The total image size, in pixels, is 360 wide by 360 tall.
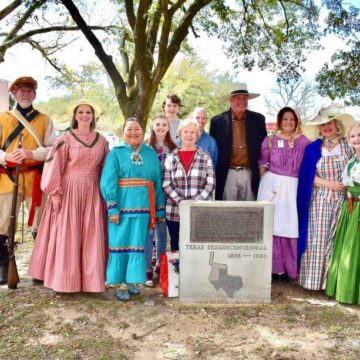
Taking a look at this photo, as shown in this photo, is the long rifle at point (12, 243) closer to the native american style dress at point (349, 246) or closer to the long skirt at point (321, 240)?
the long skirt at point (321, 240)

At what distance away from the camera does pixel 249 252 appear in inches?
183

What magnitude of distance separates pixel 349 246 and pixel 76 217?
2.75 metres

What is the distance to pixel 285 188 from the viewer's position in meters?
5.21

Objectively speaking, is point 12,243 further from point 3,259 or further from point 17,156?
point 17,156

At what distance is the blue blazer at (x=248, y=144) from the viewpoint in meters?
5.41

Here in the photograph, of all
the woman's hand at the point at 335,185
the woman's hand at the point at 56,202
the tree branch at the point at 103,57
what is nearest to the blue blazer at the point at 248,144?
the woman's hand at the point at 335,185

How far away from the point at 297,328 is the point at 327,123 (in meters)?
2.16

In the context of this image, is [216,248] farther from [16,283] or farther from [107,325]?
[16,283]

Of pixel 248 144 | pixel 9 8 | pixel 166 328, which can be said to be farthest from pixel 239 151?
pixel 9 8

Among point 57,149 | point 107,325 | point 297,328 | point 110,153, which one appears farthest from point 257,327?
point 57,149


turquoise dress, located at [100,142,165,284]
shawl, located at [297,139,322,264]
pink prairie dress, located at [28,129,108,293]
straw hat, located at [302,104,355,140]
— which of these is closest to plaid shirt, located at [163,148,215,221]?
turquoise dress, located at [100,142,165,284]

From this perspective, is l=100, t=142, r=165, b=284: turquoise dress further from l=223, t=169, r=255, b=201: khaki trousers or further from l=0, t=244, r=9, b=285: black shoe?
l=0, t=244, r=9, b=285: black shoe

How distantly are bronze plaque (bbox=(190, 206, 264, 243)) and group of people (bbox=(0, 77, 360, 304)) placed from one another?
26 centimetres

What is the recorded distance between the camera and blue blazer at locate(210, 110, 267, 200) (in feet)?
17.7
